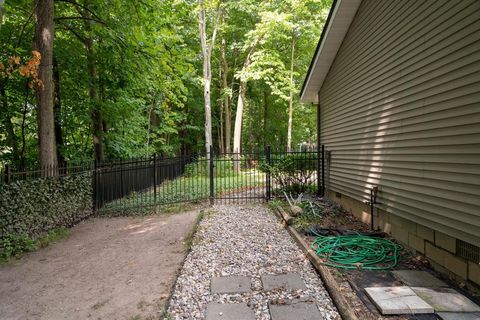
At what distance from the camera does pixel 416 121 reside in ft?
14.8

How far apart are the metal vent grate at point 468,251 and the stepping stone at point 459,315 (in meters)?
0.72

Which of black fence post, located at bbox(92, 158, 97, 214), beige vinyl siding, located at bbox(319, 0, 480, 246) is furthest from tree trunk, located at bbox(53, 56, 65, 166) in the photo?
beige vinyl siding, located at bbox(319, 0, 480, 246)

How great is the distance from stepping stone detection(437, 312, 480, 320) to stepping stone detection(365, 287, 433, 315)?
11 centimetres

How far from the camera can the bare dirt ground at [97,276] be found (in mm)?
3426

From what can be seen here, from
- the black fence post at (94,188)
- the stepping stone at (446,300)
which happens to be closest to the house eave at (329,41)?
the stepping stone at (446,300)

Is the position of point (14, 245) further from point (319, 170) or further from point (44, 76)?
point (319, 170)

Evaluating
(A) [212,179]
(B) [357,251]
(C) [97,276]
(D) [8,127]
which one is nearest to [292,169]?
(A) [212,179]

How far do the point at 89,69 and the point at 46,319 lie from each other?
8419 millimetres

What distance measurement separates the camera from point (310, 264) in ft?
14.5

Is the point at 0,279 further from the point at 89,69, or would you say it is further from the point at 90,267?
the point at 89,69

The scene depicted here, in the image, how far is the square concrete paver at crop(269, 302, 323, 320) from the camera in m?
3.04

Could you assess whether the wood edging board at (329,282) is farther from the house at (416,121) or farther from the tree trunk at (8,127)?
the tree trunk at (8,127)

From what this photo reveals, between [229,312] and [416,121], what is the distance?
148 inches

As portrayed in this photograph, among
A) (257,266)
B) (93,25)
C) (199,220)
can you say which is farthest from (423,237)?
(93,25)
